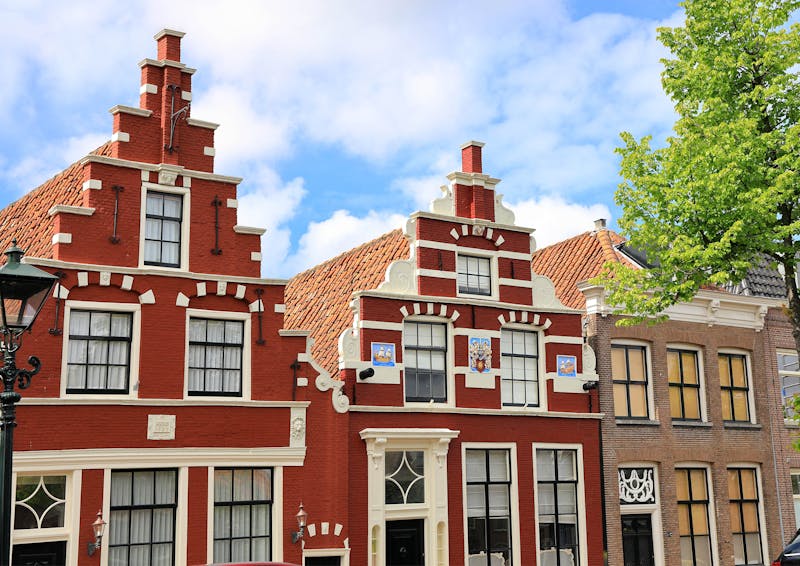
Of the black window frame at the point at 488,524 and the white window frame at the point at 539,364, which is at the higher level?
the white window frame at the point at 539,364

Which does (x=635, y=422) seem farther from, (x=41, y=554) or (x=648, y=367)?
(x=41, y=554)

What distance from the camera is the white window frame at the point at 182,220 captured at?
1725cm

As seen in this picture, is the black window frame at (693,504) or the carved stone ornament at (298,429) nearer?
the carved stone ornament at (298,429)

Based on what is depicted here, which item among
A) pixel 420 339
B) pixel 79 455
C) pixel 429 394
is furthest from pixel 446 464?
pixel 79 455

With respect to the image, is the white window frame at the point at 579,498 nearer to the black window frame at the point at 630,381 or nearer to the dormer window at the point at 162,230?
the black window frame at the point at 630,381

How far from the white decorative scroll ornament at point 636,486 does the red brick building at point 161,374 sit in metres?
7.84

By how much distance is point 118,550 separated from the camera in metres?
16.2

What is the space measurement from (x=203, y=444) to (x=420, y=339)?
5.52 metres

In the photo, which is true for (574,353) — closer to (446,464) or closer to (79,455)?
(446,464)

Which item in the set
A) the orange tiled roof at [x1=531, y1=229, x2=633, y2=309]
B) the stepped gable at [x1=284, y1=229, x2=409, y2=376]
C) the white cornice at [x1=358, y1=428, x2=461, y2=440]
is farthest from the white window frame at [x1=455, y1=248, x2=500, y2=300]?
the white cornice at [x1=358, y1=428, x2=461, y2=440]

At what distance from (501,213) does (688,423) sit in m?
7.49

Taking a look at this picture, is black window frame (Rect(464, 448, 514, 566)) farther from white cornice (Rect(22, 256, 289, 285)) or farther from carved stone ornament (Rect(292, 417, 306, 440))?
white cornice (Rect(22, 256, 289, 285))

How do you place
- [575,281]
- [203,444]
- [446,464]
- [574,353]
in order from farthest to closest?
[575,281], [574,353], [446,464], [203,444]

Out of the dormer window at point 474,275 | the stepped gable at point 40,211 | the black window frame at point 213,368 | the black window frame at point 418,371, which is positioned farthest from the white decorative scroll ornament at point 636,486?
the stepped gable at point 40,211
